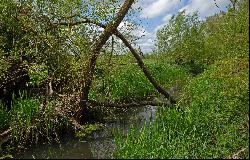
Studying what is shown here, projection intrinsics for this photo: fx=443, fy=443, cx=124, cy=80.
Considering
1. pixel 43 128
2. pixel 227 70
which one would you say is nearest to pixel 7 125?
pixel 43 128

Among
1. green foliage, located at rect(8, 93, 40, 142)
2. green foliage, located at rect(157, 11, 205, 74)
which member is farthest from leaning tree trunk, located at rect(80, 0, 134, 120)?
green foliage, located at rect(157, 11, 205, 74)

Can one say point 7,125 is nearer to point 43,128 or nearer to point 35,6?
point 43,128

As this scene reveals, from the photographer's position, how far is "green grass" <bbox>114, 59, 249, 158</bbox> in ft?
34.6

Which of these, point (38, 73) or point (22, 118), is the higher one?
point (38, 73)

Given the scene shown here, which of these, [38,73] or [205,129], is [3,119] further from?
[205,129]

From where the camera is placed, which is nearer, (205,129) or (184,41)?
(205,129)

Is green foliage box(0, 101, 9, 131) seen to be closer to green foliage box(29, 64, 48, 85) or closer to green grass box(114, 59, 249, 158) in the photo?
green foliage box(29, 64, 48, 85)

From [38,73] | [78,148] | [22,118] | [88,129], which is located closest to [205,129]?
[78,148]

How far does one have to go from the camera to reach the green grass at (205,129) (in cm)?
1055

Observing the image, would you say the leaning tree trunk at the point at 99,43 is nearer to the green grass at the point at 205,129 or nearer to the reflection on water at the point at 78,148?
the reflection on water at the point at 78,148

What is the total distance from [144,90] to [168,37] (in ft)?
98.2

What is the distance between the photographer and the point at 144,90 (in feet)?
73.0

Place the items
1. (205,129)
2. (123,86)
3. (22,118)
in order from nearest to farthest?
(205,129) → (22,118) → (123,86)

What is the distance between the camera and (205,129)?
12602 mm
